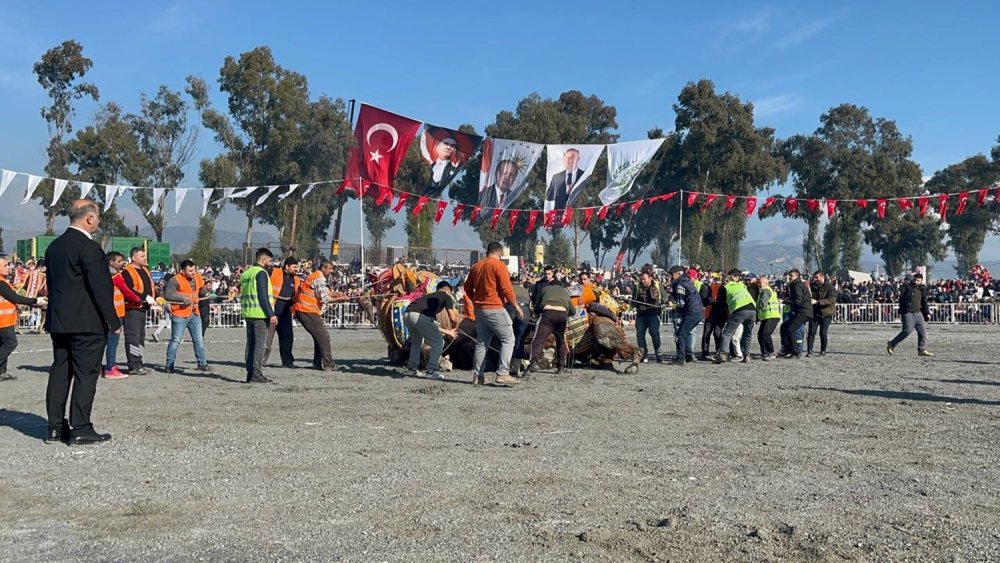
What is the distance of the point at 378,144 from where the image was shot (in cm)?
2689

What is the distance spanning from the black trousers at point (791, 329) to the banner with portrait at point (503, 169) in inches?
579

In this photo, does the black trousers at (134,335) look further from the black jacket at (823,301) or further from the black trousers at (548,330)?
the black jacket at (823,301)

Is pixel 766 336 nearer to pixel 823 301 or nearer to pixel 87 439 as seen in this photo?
pixel 823 301

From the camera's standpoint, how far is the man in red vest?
13.1 metres

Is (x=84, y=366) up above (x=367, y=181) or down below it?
below

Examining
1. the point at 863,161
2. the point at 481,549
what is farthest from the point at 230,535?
the point at 863,161

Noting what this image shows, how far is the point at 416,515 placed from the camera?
512 centimetres

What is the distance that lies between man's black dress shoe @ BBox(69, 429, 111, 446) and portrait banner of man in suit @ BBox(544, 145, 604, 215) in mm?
24806

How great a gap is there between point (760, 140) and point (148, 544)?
54.5m

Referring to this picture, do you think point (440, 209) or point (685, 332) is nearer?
point (685, 332)

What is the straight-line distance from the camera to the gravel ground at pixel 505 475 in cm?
462

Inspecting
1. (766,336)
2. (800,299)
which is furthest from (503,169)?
(766,336)

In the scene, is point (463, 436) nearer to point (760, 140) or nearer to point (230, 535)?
point (230, 535)

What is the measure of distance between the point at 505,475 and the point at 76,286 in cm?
388
